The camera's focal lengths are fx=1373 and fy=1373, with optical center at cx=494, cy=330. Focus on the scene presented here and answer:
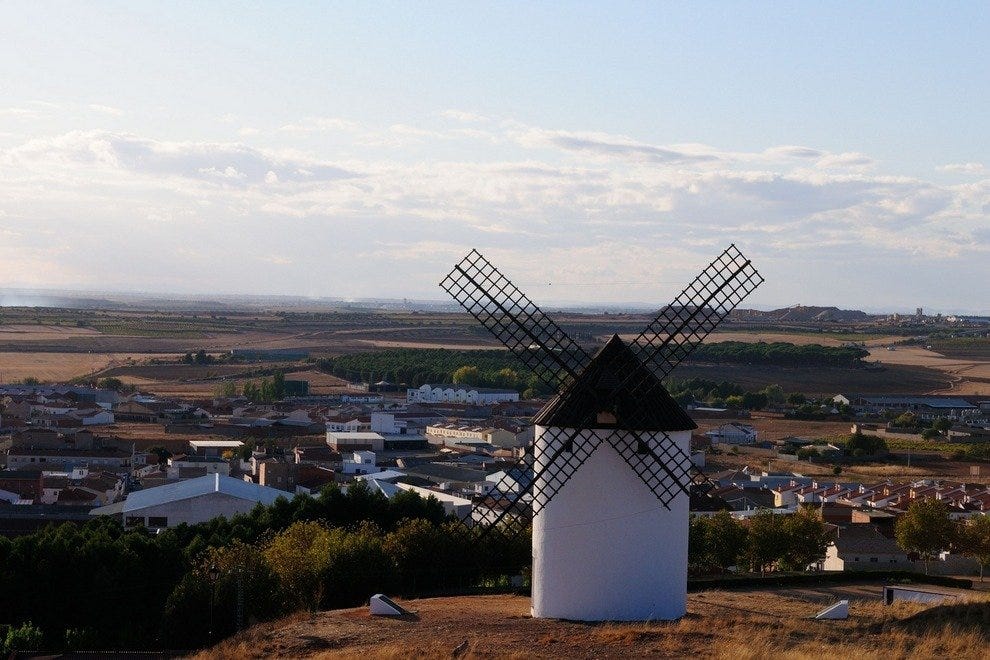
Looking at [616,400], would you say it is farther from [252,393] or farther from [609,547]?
[252,393]

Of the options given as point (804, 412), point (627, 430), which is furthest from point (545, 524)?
point (804, 412)

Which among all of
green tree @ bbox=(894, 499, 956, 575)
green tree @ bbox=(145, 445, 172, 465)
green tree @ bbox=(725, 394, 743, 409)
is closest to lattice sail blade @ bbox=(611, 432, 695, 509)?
green tree @ bbox=(894, 499, 956, 575)

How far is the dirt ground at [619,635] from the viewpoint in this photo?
16.2 meters

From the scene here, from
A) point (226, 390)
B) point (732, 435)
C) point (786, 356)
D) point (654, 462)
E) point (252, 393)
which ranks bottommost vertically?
point (226, 390)

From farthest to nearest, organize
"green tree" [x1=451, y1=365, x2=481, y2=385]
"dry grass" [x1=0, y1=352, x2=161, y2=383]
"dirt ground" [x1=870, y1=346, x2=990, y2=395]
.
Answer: "dirt ground" [x1=870, y1=346, x2=990, y2=395] → "dry grass" [x1=0, y1=352, x2=161, y2=383] → "green tree" [x1=451, y1=365, x2=481, y2=385]

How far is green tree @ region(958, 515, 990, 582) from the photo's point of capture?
107ft

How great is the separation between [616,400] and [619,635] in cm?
327

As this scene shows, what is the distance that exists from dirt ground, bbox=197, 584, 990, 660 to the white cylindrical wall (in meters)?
0.43

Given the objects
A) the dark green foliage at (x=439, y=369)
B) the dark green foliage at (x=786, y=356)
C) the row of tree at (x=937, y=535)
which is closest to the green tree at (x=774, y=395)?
the dark green foliage at (x=439, y=369)

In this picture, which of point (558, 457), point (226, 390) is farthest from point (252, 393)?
point (558, 457)

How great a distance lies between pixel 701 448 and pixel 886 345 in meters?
117

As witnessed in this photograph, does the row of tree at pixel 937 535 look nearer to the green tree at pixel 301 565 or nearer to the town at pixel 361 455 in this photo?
the town at pixel 361 455

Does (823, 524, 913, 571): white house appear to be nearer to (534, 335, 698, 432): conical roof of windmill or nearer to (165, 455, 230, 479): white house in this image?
(534, 335, 698, 432): conical roof of windmill

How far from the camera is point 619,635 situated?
56.0 ft
